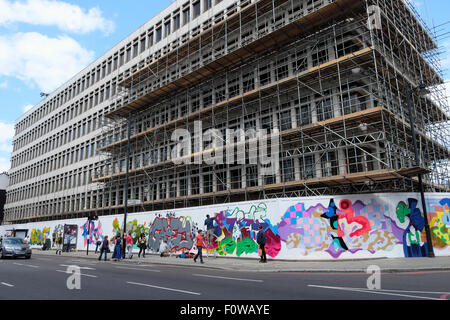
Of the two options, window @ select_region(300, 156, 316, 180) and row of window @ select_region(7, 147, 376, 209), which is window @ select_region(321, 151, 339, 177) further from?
window @ select_region(300, 156, 316, 180)

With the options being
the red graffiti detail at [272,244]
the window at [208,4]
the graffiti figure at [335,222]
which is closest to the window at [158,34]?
the window at [208,4]

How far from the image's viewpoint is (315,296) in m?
7.14

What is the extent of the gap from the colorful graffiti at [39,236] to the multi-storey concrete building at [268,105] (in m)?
3.26

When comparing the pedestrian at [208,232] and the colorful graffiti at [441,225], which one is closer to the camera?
the colorful graffiti at [441,225]

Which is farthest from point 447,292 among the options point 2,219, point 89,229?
point 2,219

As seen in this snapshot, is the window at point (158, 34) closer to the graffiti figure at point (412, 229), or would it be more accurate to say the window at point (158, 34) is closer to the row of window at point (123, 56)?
the row of window at point (123, 56)

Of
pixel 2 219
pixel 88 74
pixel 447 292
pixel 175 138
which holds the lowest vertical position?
pixel 447 292

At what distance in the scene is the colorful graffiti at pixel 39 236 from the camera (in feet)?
130

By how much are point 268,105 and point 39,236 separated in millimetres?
33983

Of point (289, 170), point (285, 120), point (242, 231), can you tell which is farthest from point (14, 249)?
point (285, 120)

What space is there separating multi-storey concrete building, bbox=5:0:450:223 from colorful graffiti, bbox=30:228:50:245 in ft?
10.7

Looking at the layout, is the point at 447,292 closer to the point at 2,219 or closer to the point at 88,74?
the point at 88,74

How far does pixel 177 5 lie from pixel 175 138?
14.0 meters
